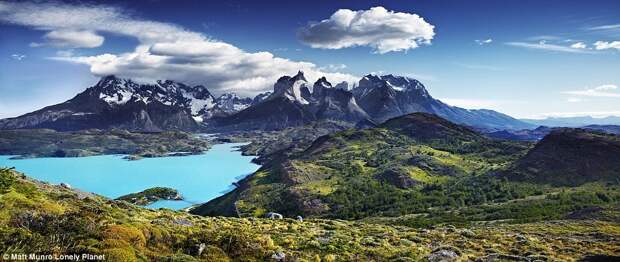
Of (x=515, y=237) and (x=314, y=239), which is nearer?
(x=314, y=239)

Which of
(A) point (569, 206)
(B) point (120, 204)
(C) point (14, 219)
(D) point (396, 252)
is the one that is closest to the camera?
(C) point (14, 219)

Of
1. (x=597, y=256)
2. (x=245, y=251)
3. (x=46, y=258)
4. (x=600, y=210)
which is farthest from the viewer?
(x=600, y=210)

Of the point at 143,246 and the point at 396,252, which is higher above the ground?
the point at 143,246

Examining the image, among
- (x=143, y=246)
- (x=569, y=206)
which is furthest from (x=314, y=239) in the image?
(x=569, y=206)

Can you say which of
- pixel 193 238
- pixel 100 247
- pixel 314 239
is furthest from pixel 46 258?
pixel 314 239

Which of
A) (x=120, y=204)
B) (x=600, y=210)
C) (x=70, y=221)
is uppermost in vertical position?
(x=70, y=221)

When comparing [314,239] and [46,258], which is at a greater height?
[46,258]

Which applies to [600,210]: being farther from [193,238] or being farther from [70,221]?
[70,221]

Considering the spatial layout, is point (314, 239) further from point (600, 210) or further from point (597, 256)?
point (600, 210)

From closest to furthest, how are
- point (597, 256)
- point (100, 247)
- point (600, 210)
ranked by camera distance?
point (100, 247), point (597, 256), point (600, 210)
